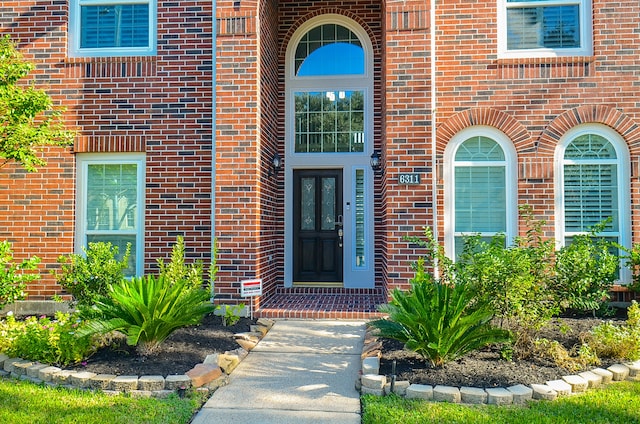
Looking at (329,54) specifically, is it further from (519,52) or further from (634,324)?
(634,324)

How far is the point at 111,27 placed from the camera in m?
7.66

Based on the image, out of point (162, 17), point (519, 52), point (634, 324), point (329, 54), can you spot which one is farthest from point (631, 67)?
point (162, 17)

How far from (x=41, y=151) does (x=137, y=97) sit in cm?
160

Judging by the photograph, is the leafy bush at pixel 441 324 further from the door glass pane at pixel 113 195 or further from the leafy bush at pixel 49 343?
the door glass pane at pixel 113 195

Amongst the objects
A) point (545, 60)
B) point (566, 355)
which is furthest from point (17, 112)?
point (545, 60)

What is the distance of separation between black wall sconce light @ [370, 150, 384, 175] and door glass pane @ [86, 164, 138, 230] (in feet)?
12.0

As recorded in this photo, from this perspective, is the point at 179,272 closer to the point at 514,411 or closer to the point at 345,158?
the point at 345,158

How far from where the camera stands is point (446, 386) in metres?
4.24

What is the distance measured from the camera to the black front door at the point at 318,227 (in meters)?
8.63

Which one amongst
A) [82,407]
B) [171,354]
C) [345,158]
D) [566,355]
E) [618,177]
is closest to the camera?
[82,407]

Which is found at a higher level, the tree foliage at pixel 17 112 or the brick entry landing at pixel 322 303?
the tree foliage at pixel 17 112

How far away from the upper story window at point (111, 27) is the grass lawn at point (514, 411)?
6.14 metres

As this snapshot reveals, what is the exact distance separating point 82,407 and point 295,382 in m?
1.74

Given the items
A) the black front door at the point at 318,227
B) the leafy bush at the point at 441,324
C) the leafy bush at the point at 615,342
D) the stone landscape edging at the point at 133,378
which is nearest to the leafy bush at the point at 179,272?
the stone landscape edging at the point at 133,378
